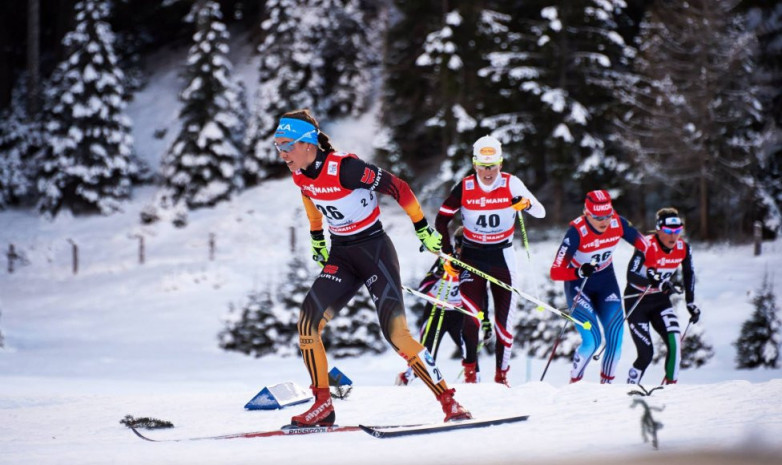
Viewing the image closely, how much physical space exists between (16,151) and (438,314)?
30.3 m

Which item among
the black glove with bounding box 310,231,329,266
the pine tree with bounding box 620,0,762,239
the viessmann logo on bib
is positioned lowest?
the black glove with bounding box 310,231,329,266

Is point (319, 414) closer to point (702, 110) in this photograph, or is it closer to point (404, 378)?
point (404, 378)

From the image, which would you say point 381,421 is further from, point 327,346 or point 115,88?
point 115,88

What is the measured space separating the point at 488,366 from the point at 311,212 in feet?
26.6

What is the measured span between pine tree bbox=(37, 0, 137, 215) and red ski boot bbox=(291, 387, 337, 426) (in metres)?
29.4

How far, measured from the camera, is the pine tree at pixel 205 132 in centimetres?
3244

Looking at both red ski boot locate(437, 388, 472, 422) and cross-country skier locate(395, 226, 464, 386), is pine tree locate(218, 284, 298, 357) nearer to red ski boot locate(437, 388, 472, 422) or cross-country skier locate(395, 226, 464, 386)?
cross-country skier locate(395, 226, 464, 386)

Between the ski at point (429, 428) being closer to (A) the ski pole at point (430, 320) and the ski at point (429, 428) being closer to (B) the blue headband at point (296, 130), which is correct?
(B) the blue headband at point (296, 130)

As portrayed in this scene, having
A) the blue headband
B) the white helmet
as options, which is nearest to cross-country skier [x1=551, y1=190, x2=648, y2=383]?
the white helmet

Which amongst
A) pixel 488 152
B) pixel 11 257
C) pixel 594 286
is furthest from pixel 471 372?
pixel 11 257

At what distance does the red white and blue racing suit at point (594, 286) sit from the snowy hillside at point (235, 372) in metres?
0.39

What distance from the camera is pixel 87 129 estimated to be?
33531 millimetres

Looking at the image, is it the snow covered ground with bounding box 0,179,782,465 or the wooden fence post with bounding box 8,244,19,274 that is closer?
the snow covered ground with bounding box 0,179,782,465

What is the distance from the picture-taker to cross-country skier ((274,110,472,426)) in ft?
20.6
